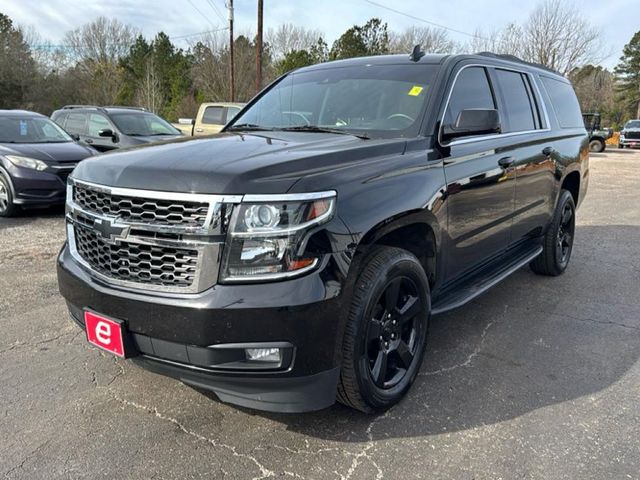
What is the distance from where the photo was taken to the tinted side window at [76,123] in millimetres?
11172

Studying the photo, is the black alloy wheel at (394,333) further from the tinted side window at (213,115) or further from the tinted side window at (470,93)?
the tinted side window at (213,115)

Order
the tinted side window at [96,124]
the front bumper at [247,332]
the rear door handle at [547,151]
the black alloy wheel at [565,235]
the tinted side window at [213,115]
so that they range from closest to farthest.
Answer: the front bumper at [247,332]
the rear door handle at [547,151]
the black alloy wheel at [565,235]
the tinted side window at [96,124]
the tinted side window at [213,115]

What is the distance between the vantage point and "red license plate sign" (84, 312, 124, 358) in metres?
2.36

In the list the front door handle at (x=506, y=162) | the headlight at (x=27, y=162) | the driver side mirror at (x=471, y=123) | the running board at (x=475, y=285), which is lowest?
the running board at (x=475, y=285)

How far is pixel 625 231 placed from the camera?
792 centimetres

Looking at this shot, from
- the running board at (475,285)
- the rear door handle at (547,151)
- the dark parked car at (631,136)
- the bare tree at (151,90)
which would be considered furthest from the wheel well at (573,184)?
the bare tree at (151,90)

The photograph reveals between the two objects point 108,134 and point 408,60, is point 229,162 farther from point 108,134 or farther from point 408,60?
point 108,134

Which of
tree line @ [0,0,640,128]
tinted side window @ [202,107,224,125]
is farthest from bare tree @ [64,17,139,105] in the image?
tinted side window @ [202,107,224,125]

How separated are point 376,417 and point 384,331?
475 mm

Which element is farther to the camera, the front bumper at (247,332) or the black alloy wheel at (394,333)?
the black alloy wheel at (394,333)

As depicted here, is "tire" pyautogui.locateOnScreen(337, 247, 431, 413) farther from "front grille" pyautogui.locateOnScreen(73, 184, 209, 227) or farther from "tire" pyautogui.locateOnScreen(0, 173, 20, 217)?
"tire" pyautogui.locateOnScreen(0, 173, 20, 217)

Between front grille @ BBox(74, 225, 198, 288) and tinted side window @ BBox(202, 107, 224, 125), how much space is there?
40.8 ft

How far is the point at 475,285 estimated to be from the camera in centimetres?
365

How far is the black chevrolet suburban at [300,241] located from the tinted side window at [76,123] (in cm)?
905
